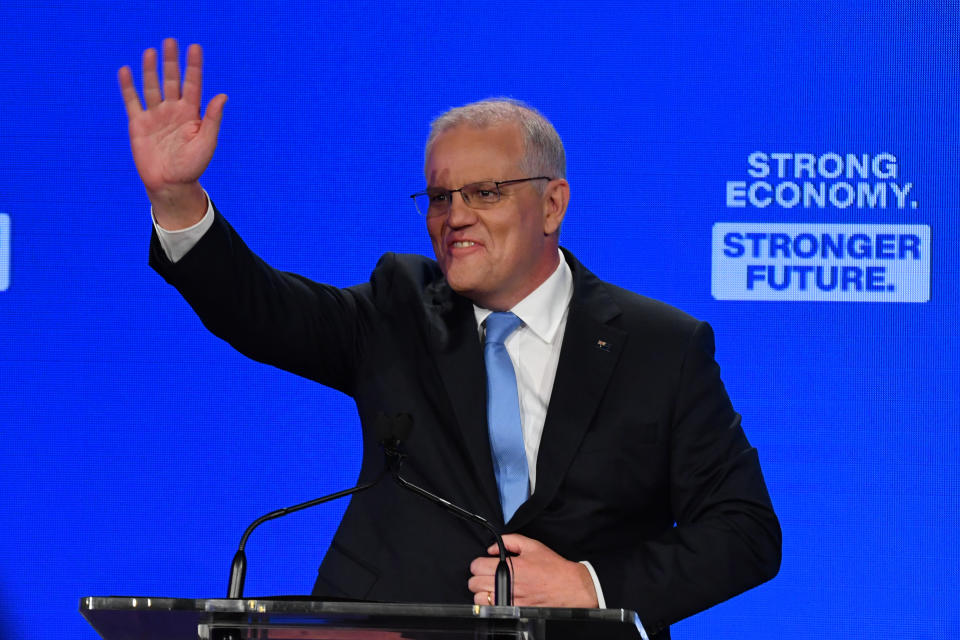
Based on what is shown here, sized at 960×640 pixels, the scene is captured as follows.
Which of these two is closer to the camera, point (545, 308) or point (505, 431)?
point (505, 431)

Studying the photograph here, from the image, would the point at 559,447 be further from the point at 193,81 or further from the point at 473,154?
the point at 193,81

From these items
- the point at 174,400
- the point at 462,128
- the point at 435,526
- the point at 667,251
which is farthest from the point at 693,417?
the point at 174,400

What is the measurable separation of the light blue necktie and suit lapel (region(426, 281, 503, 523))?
→ 0.12ft

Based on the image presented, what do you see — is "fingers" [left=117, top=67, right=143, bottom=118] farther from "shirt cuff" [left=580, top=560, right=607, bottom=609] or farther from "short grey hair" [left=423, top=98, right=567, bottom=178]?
"shirt cuff" [left=580, top=560, right=607, bottom=609]

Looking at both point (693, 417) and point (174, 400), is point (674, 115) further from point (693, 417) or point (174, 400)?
point (174, 400)

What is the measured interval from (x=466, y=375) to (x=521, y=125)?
0.60 metres

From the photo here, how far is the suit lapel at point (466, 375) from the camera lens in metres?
2.55

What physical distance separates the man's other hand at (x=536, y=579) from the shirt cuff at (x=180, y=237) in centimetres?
82

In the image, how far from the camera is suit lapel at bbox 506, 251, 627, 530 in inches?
99.7

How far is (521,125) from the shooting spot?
278cm

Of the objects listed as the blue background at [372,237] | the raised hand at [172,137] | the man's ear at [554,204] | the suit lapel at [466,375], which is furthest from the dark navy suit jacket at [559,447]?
the blue background at [372,237]

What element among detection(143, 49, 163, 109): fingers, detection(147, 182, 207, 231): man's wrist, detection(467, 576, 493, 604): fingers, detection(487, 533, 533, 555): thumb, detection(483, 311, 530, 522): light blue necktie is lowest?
detection(467, 576, 493, 604): fingers

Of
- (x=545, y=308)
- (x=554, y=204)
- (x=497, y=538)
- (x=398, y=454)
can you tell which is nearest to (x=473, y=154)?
(x=554, y=204)

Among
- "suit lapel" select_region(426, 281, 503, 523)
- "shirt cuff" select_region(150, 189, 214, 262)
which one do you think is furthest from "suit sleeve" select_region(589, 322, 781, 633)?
"shirt cuff" select_region(150, 189, 214, 262)
